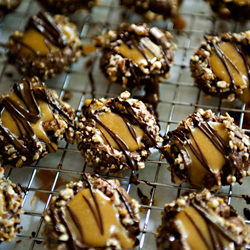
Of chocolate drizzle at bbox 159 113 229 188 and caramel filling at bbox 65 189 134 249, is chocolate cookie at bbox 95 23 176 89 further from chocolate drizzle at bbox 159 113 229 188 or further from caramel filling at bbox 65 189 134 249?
caramel filling at bbox 65 189 134 249

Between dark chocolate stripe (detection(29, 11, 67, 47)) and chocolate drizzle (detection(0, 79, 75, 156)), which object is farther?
dark chocolate stripe (detection(29, 11, 67, 47))

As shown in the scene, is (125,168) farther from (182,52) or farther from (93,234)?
(182,52)

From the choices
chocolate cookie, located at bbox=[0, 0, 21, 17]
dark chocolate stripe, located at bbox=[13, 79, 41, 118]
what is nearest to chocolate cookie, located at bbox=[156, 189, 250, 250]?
dark chocolate stripe, located at bbox=[13, 79, 41, 118]

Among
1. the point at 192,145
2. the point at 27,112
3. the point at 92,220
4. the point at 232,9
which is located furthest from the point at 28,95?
the point at 232,9

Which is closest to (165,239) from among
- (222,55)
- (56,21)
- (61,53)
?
(222,55)

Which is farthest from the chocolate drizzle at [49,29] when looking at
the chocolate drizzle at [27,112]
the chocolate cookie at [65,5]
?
the chocolate drizzle at [27,112]

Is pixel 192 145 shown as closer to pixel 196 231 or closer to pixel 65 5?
pixel 196 231

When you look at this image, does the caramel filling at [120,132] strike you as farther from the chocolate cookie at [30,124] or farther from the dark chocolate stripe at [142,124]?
the chocolate cookie at [30,124]
